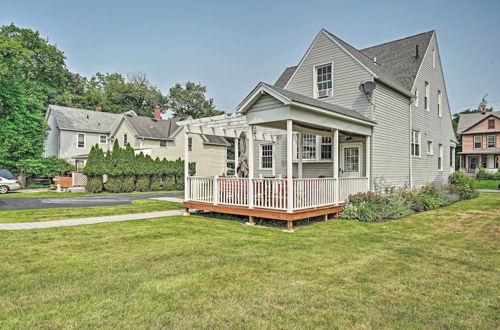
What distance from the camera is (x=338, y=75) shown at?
1327 cm

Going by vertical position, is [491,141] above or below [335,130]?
above

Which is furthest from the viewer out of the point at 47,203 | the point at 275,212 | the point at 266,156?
the point at 266,156

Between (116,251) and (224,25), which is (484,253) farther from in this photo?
(224,25)

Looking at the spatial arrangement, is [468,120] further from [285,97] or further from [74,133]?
[74,133]

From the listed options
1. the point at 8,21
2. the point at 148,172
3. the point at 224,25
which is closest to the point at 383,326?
the point at 224,25

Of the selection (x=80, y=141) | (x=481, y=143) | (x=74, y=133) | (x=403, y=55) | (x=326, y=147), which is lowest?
(x=326, y=147)

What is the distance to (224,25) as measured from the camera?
59.4 ft

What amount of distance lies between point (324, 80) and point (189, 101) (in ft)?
132

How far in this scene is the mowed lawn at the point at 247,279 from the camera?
3.44m

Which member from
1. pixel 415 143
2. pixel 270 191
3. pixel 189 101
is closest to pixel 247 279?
pixel 270 191

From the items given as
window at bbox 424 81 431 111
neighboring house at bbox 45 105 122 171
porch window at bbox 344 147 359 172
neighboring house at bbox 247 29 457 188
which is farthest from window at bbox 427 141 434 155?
neighboring house at bbox 45 105 122 171

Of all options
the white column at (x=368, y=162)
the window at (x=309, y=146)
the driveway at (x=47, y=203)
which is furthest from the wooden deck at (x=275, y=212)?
the driveway at (x=47, y=203)

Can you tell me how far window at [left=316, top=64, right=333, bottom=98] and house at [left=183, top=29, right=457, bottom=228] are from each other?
4 centimetres

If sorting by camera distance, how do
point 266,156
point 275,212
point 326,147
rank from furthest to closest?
point 266,156
point 326,147
point 275,212
